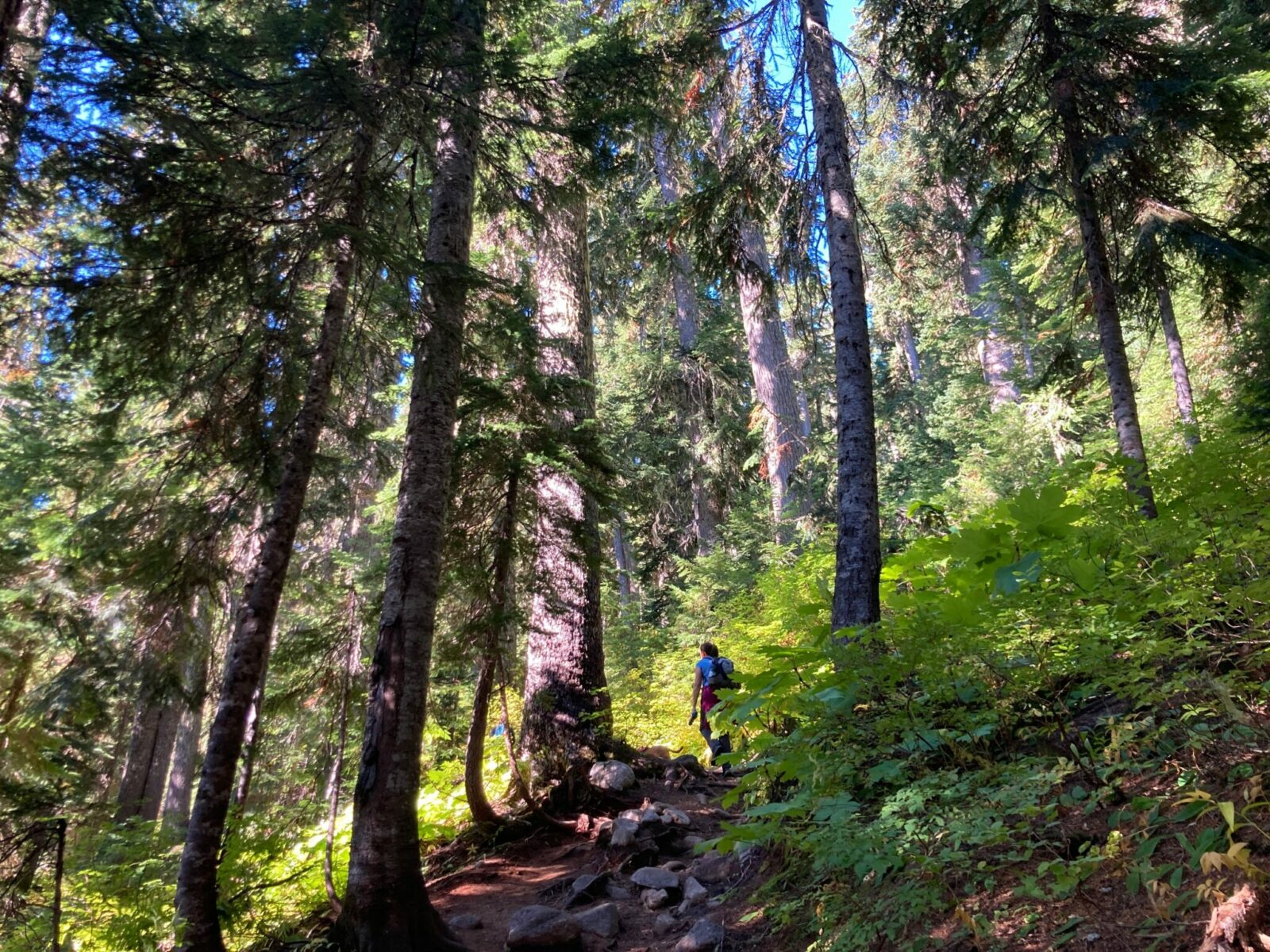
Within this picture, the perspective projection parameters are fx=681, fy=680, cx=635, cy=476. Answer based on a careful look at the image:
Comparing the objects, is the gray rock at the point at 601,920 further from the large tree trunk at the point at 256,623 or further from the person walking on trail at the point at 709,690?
the person walking on trail at the point at 709,690

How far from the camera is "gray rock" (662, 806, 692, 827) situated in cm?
632

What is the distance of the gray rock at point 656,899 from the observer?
4.98 m

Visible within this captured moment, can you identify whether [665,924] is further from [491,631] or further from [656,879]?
[491,631]

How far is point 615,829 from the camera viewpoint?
6.19m

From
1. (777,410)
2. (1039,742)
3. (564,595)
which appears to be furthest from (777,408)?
(1039,742)

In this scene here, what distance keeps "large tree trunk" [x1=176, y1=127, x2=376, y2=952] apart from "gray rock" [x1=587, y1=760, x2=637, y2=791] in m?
3.41

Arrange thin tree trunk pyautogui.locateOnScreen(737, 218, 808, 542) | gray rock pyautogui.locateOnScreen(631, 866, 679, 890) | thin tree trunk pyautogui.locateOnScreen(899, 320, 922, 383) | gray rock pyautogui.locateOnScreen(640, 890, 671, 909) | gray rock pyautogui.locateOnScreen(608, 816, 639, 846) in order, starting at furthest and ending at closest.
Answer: thin tree trunk pyautogui.locateOnScreen(899, 320, 922, 383) → thin tree trunk pyautogui.locateOnScreen(737, 218, 808, 542) → gray rock pyautogui.locateOnScreen(608, 816, 639, 846) → gray rock pyautogui.locateOnScreen(631, 866, 679, 890) → gray rock pyautogui.locateOnScreen(640, 890, 671, 909)

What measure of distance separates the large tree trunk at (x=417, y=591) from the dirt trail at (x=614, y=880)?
2.37ft

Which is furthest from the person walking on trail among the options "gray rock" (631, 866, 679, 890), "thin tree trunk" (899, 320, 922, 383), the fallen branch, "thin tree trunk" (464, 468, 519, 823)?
"thin tree trunk" (899, 320, 922, 383)

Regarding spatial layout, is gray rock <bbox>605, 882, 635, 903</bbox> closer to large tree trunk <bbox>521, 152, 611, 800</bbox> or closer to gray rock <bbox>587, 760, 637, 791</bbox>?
gray rock <bbox>587, 760, 637, 791</bbox>

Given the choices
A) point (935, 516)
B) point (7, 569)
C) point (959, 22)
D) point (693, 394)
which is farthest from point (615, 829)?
point (693, 394)

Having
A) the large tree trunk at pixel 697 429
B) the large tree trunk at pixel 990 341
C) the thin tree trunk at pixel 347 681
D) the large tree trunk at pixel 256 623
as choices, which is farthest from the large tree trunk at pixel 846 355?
the large tree trunk at pixel 990 341

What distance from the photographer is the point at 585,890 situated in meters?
5.36

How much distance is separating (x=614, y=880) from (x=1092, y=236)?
782 cm
